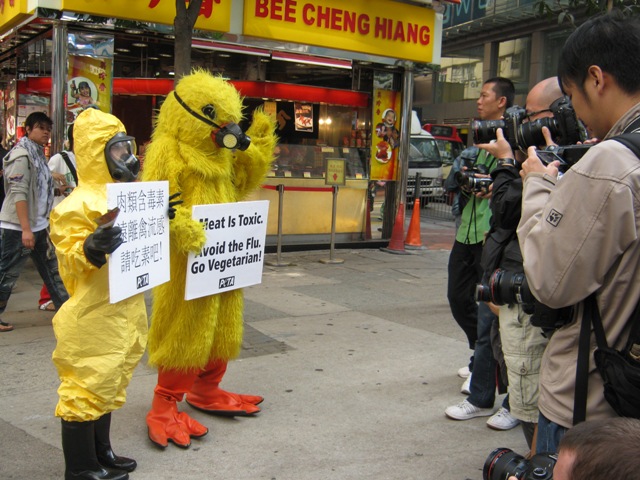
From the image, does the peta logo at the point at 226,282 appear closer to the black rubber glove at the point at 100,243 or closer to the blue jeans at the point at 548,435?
the black rubber glove at the point at 100,243

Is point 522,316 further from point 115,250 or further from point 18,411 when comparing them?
point 18,411

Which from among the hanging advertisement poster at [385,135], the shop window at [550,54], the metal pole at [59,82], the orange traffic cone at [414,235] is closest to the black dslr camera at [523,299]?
the metal pole at [59,82]

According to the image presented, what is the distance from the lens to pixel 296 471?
3.48 meters

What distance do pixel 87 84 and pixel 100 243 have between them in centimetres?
581

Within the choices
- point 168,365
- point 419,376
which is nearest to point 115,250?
point 168,365

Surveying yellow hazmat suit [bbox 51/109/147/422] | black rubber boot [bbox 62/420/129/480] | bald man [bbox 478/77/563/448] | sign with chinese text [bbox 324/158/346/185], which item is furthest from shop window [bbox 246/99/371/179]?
black rubber boot [bbox 62/420/129/480]

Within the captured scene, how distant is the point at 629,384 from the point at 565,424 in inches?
12.1

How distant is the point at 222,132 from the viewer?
3818 mm

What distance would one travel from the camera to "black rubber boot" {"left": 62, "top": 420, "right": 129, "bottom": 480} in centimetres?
309

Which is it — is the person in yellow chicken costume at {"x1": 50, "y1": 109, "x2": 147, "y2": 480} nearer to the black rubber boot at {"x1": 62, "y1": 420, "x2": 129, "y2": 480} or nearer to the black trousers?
the black rubber boot at {"x1": 62, "y1": 420, "x2": 129, "y2": 480}

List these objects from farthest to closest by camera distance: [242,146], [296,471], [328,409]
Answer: [328,409]
[242,146]
[296,471]

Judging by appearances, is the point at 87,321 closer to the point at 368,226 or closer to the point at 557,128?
the point at 557,128

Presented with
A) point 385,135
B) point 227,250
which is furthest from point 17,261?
point 385,135

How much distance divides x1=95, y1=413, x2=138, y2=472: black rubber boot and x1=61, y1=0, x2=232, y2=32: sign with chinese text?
552cm
